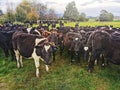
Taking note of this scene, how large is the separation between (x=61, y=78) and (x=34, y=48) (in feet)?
6.13

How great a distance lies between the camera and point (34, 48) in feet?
37.0

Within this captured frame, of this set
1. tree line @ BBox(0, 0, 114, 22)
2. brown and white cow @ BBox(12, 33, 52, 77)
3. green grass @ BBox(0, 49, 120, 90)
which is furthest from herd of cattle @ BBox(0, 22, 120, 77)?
tree line @ BBox(0, 0, 114, 22)

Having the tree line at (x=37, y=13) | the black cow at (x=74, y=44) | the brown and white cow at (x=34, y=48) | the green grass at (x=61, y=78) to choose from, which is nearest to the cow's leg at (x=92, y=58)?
the green grass at (x=61, y=78)

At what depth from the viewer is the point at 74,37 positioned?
1330 centimetres

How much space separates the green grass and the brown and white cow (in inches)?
20.6

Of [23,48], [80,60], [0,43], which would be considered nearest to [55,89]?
[23,48]

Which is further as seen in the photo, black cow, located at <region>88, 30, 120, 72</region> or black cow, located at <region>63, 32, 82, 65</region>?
black cow, located at <region>63, 32, 82, 65</region>

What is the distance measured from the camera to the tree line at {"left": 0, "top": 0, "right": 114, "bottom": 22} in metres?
62.7

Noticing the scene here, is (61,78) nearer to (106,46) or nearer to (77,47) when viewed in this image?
(77,47)

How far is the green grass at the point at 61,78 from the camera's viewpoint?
1050cm

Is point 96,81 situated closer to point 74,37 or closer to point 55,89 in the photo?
point 55,89

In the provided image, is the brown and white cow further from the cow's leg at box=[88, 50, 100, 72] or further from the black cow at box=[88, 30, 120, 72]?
the black cow at box=[88, 30, 120, 72]

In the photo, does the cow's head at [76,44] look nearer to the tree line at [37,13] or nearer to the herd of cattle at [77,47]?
the herd of cattle at [77,47]

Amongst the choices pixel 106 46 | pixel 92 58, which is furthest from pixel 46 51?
pixel 106 46
